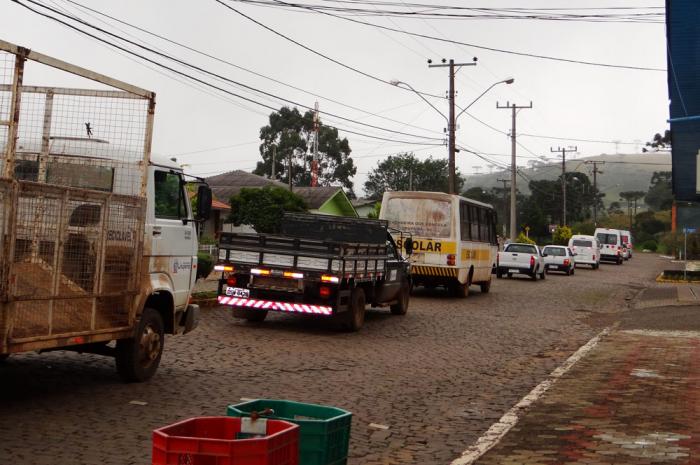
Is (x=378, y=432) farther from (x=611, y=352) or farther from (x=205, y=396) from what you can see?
(x=611, y=352)

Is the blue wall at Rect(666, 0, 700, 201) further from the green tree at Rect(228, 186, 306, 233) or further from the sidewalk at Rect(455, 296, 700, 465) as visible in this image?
the green tree at Rect(228, 186, 306, 233)

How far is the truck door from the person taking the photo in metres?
9.89

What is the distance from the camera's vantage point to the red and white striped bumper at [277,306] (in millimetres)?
14891

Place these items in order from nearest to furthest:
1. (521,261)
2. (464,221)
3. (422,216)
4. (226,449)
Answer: (226,449) → (422,216) → (464,221) → (521,261)

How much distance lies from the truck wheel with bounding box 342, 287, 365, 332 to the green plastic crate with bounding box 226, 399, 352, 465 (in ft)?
34.8

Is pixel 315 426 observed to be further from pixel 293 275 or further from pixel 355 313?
pixel 355 313

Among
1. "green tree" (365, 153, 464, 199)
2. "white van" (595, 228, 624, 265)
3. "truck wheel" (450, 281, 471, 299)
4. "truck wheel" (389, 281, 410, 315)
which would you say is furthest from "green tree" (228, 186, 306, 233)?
"green tree" (365, 153, 464, 199)

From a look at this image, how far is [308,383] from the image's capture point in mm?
10492

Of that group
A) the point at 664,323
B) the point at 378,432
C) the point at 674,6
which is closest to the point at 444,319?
the point at 664,323

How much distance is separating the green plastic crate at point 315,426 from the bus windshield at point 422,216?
19.5 m

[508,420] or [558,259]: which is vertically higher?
[558,259]

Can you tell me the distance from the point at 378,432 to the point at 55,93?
4563 mm

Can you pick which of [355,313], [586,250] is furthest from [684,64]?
[586,250]

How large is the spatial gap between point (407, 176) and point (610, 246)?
5606 cm
